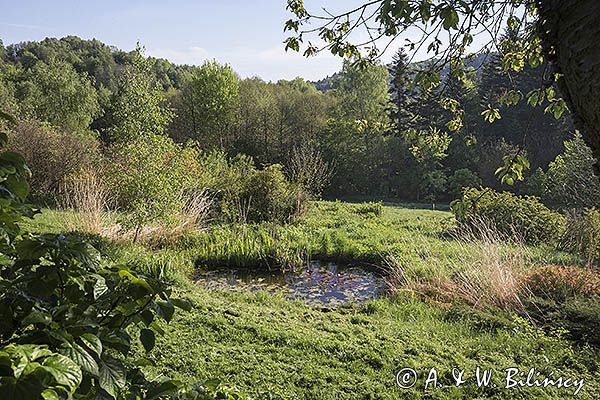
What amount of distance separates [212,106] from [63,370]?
1154 inches

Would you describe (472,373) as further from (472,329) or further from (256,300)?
(256,300)

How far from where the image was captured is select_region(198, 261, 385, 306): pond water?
720cm

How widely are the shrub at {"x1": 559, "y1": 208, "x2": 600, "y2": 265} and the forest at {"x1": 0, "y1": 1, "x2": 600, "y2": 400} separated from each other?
0.06 metres

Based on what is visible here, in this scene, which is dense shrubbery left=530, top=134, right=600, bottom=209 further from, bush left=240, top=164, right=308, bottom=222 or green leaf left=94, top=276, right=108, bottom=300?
green leaf left=94, top=276, right=108, bottom=300

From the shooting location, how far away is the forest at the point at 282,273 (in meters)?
1.10

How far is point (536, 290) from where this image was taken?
239 inches

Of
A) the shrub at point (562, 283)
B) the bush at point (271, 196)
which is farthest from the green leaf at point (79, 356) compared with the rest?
the bush at point (271, 196)

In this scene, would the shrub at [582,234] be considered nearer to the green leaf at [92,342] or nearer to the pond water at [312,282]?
the pond water at [312,282]

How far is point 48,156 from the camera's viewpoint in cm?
1423

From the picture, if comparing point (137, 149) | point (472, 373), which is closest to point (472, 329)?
point (472, 373)

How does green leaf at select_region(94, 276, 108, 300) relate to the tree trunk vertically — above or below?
below

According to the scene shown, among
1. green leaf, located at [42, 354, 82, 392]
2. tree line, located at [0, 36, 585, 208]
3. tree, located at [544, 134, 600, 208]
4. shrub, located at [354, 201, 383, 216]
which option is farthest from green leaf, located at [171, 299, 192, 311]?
tree line, located at [0, 36, 585, 208]

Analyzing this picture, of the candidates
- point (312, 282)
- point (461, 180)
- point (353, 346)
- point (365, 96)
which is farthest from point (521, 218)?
point (365, 96)

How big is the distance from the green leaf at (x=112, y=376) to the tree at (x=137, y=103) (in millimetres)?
7966
